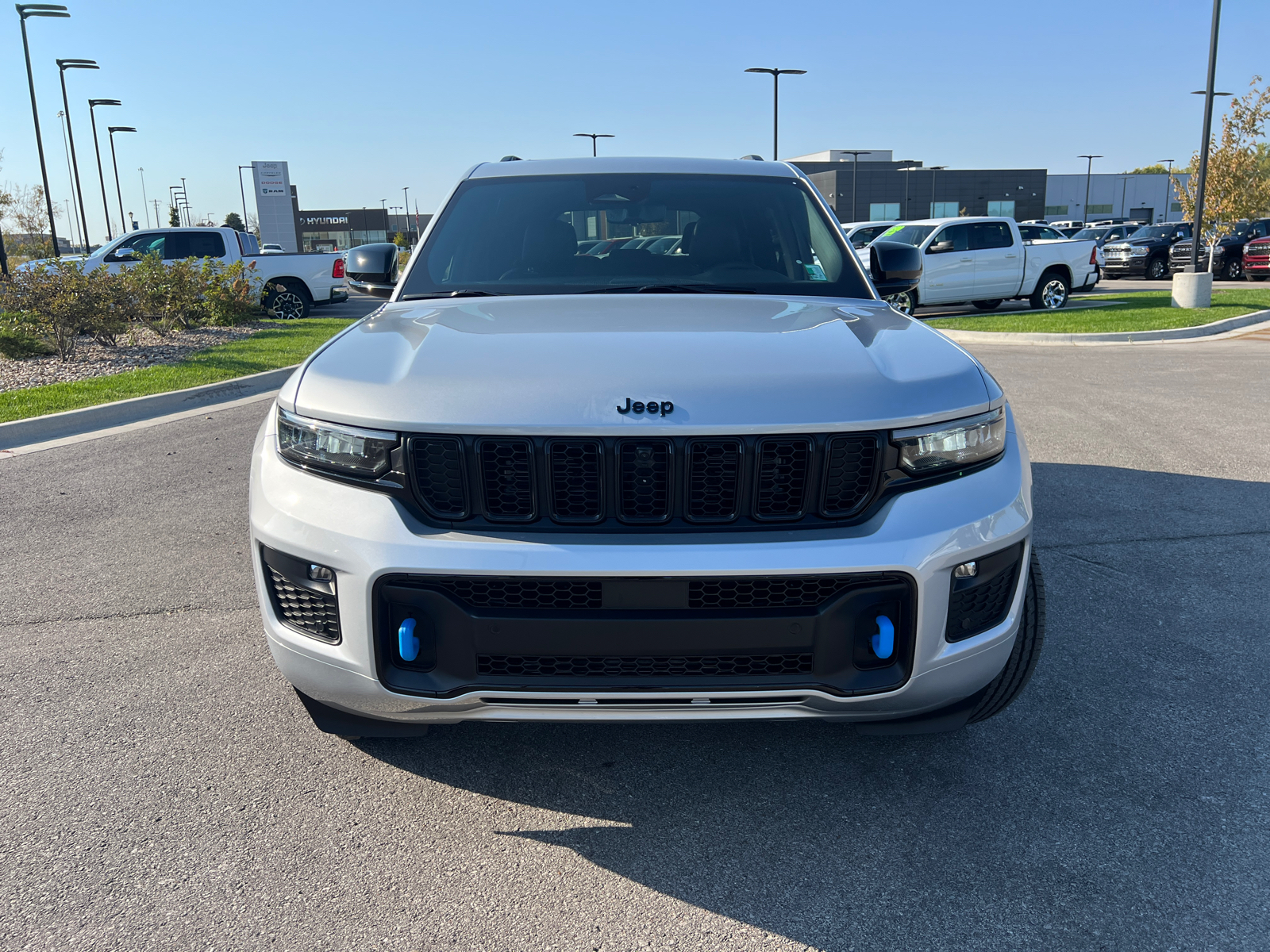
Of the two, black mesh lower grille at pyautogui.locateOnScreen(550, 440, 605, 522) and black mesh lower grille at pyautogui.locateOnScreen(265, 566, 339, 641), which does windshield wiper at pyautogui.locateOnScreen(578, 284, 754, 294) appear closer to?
black mesh lower grille at pyautogui.locateOnScreen(550, 440, 605, 522)

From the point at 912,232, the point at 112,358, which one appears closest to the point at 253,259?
the point at 112,358

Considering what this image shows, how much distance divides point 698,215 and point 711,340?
4.64 feet

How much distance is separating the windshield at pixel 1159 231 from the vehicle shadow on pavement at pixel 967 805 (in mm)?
31320

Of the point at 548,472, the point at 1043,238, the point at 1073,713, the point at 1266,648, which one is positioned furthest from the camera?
the point at 1043,238

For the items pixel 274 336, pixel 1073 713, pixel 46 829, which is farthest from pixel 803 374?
pixel 274 336

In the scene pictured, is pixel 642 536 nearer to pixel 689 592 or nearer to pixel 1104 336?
pixel 689 592

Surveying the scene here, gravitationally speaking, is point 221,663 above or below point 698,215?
below

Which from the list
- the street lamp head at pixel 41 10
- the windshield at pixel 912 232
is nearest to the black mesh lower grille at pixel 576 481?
the windshield at pixel 912 232

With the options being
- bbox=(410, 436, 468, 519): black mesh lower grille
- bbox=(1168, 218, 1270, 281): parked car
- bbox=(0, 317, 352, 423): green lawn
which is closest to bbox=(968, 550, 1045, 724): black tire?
bbox=(410, 436, 468, 519): black mesh lower grille

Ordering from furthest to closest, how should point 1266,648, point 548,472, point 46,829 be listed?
point 1266,648
point 46,829
point 548,472

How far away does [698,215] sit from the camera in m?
3.85

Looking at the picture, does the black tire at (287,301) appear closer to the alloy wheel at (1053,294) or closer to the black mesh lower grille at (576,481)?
the alloy wheel at (1053,294)

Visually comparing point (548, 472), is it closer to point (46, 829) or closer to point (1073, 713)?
point (46, 829)

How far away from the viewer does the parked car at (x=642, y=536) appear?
7.18 ft
